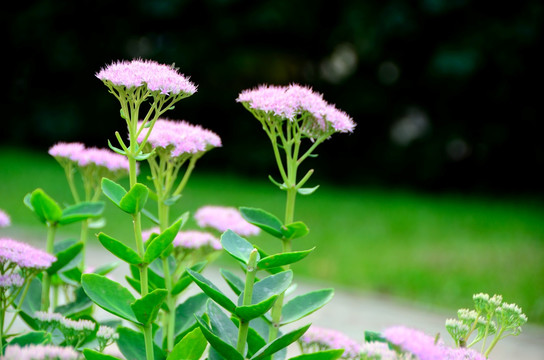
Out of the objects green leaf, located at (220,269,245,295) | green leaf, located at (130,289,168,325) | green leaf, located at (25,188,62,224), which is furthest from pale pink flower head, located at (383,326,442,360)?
green leaf, located at (25,188,62,224)

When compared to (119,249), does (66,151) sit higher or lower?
higher

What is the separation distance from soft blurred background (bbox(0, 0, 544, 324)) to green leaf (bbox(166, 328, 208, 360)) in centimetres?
708

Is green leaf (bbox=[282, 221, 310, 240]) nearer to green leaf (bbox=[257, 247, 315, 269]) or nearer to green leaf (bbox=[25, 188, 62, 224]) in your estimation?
green leaf (bbox=[257, 247, 315, 269])

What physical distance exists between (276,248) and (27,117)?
830 centimetres

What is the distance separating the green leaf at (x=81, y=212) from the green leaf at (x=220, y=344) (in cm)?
58

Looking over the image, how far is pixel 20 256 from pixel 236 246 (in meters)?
0.45

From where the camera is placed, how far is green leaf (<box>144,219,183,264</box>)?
1.17 metres

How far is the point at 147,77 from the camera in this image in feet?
4.06

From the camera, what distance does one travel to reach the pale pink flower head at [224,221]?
179cm

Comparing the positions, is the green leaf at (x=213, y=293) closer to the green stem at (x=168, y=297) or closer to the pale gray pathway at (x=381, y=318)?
the green stem at (x=168, y=297)

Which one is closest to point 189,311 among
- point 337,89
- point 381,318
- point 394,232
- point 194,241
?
point 194,241

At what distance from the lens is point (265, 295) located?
1.23 m

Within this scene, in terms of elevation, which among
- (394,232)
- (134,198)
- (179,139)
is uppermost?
(394,232)

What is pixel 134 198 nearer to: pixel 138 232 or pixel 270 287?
pixel 138 232
